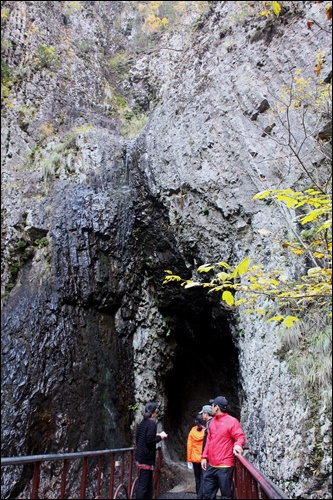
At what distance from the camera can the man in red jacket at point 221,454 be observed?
4.05 meters

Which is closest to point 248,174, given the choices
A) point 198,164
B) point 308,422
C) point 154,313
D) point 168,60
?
point 198,164

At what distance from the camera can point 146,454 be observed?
4988mm

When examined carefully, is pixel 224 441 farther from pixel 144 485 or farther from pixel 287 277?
pixel 287 277

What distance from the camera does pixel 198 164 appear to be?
8.45 m

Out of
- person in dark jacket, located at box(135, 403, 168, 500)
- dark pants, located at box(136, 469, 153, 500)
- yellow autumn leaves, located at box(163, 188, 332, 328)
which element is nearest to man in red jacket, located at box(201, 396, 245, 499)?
person in dark jacket, located at box(135, 403, 168, 500)

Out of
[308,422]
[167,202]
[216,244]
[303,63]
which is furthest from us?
[167,202]

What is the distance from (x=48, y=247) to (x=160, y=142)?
12.3ft

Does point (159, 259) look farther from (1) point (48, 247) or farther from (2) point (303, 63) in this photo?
(2) point (303, 63)

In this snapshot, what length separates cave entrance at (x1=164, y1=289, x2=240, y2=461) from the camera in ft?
30.3

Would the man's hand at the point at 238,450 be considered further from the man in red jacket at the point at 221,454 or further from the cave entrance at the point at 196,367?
the cave entrance at the point at 196,367

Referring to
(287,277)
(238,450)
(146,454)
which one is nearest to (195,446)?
(146,454)

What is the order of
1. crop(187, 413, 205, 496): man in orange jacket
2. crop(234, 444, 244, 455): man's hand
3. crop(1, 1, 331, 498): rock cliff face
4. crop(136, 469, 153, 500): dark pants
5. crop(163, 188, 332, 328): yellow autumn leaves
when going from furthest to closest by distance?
crop(1, 1, 331, 498): rock cliff face → crop(187, 413, 205, 496): man in orange jacket → crop(136, 469, 153, 500): dark pants → crop(234, 444, 244, 455): man's hand → crop(163, 188, 332, 328): yellow autumn leaves

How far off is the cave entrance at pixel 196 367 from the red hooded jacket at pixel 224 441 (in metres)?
4.31

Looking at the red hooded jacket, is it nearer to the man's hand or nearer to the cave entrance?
the man's hand
